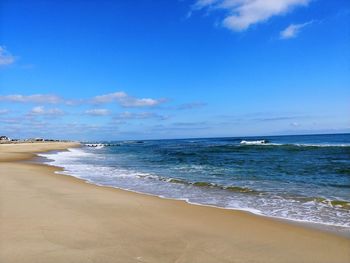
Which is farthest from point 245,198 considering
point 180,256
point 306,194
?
point 180,256

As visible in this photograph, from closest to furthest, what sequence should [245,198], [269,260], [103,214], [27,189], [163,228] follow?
[269,260], [163,228], [103,214], [245,198], [27,189]

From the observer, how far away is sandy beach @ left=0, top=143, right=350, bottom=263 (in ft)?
15.9

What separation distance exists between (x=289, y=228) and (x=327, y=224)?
→ 1.00 m

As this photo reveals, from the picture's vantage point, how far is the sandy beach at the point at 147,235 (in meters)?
4.86

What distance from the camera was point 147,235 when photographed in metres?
5.98

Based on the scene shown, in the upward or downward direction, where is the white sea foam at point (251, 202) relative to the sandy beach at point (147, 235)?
downward

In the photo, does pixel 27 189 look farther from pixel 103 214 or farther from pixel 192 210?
pixel 192 210

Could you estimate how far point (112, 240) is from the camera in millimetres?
5574

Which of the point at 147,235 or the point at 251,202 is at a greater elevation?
the point at 147,235

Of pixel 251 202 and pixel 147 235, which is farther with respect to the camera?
pixel 251 202

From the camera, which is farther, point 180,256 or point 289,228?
point 289,228

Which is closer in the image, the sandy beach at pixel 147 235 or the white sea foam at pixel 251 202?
the sandy beach at pixel 147 235

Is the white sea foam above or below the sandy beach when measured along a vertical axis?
below

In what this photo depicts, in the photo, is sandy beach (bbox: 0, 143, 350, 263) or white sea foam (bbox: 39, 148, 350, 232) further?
white sea foam (bbox: 39, 148, 350, 232)
